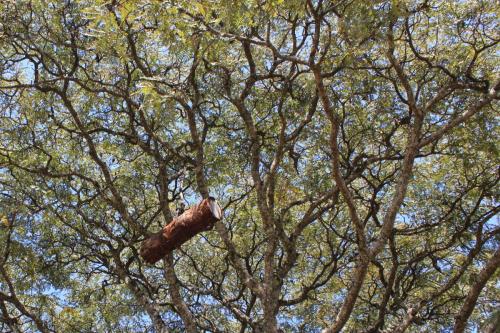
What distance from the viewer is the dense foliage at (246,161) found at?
7613 mm

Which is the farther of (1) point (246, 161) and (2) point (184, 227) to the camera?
(1) point (246, 161)

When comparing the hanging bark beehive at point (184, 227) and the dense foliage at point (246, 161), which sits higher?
the dense foliage at point (246, 161)

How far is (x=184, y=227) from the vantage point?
5844 mm

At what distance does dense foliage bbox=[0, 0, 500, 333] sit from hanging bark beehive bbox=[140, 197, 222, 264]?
153cm

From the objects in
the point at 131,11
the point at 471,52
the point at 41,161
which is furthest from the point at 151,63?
the point at 471,52

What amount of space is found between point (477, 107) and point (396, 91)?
4.06 feet

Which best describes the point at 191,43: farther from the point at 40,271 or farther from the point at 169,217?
the point at 40,271

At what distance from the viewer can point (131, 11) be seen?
19.0ft

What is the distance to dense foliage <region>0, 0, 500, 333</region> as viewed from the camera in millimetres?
7613

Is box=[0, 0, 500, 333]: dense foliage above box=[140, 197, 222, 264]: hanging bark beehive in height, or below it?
above

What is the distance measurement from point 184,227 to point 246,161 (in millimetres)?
2971

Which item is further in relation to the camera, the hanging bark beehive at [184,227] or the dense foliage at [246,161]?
the dense foliage at [246,161]

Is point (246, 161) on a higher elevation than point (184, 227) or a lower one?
higher

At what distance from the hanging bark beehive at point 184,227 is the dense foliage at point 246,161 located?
5.01ft
